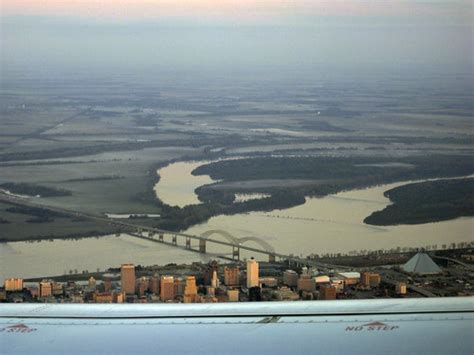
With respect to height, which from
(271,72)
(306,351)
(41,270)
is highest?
(271,72)

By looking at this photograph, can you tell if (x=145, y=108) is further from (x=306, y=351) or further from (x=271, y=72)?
(x=306, y=351)

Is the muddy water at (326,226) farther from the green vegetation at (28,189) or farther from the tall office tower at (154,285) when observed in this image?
the green vegetation at (28,189)

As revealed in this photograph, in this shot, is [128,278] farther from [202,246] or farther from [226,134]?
[226,134]

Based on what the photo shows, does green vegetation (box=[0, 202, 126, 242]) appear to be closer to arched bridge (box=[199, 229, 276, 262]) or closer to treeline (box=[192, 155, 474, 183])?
arched bridge (box=[199, 229, 276, 262])

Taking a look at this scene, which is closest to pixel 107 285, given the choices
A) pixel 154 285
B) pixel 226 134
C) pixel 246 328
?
pixel 154 285

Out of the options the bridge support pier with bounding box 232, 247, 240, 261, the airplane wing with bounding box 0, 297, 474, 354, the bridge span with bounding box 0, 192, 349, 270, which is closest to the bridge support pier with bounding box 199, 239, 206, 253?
the bridge span with bounding box 0, 192, 349, 270

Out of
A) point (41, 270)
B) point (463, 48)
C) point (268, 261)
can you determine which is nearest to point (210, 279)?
point (268, 261)

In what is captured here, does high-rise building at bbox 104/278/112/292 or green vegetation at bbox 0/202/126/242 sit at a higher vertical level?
green vegetation at bbox 0/202/126/242
